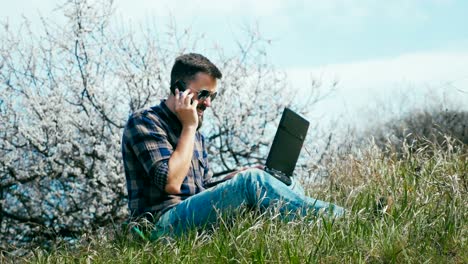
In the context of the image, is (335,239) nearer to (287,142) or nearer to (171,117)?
(287,142)

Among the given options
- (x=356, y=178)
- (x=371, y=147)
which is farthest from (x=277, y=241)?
(x=371, y=147)

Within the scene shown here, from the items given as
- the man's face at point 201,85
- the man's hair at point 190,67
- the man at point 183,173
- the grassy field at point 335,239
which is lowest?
the grassy field at point 335,239

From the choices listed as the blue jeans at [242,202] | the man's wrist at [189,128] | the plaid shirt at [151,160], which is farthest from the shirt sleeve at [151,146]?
the blue jeans at [242,202]

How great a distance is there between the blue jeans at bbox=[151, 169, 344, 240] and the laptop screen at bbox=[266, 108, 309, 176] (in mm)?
567

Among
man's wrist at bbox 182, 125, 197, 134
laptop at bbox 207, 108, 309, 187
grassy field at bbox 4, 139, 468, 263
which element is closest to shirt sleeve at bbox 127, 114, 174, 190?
man's wrist at bbox 182, 125, 197, 134

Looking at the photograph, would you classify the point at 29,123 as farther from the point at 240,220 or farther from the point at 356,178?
the point at 240,220

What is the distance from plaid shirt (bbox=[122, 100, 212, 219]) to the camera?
4281mm

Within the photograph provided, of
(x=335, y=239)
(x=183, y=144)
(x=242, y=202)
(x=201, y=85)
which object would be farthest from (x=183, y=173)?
(x=335, y=239)

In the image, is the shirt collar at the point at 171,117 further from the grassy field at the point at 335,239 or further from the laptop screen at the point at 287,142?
the grassy field at the point at 335,239

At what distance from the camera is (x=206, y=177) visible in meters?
4.97

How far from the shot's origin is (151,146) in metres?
4.32

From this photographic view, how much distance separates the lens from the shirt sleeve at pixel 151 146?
4.23 metres

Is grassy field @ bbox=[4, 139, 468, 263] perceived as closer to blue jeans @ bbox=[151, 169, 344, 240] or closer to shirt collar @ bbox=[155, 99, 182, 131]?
blue jeans @ bbox=[151, 169, 344, 240]

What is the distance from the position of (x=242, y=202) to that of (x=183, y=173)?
1.33 ft
